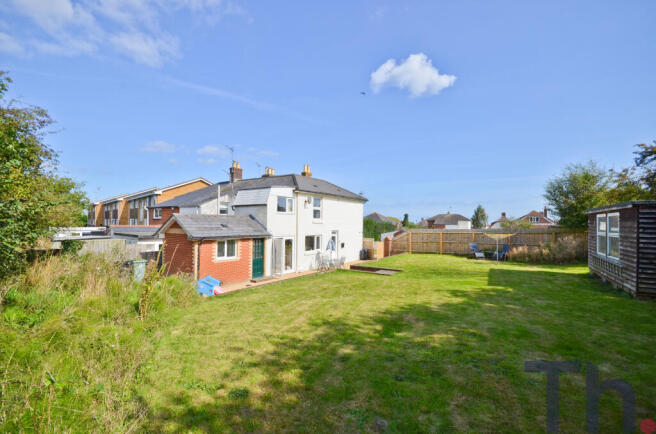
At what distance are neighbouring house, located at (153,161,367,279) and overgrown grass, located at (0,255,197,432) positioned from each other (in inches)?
316

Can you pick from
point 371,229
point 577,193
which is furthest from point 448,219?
Answer: point 577,193

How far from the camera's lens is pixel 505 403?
153 inches

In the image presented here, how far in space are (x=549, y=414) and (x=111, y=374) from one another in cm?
652

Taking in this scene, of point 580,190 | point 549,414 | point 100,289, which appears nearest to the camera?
point 549,414

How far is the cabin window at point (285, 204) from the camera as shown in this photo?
57.8ft

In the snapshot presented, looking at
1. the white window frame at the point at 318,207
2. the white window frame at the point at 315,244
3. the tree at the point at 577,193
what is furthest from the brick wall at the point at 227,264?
the tree at the point at 577,193

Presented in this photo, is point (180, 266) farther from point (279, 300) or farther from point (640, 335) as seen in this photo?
point (640, 335)

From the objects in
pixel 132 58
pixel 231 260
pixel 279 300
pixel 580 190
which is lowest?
pixel 279 300

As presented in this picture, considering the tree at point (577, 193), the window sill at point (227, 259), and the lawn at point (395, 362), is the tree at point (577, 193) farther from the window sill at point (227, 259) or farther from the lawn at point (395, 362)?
the window sill at point (227, 259)

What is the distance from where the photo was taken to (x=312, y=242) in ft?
66.5

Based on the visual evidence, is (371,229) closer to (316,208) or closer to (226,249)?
(316,208)

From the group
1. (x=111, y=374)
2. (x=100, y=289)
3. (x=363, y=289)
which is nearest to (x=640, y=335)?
(x=363, y=289)

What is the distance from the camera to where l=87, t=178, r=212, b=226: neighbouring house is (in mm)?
32406

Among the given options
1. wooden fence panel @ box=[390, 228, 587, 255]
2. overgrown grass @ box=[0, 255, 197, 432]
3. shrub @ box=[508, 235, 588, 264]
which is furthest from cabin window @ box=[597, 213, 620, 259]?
overgrown grass @ box=[0, 255, 197, 432]
